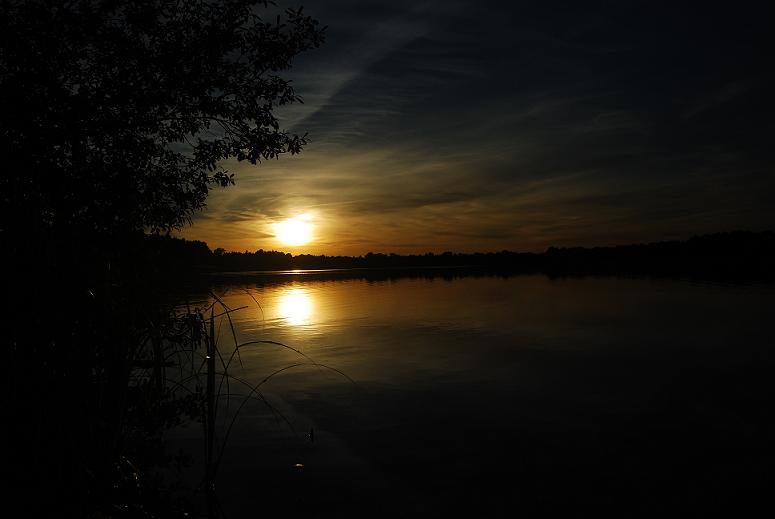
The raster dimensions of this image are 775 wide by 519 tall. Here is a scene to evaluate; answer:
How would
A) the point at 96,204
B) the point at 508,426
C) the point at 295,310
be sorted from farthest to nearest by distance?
the point at 295,310, the point at 508,426, the point at 96,204

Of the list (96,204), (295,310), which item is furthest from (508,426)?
(295,310)

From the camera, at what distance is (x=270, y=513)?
879 centimetres

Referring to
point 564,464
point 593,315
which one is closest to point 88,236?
point 564,464

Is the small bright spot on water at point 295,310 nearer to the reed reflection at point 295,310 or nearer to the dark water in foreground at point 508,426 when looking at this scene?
the reed reflection at point 295,310

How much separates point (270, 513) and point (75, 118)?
8.64 metres

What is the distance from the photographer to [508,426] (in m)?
13.3

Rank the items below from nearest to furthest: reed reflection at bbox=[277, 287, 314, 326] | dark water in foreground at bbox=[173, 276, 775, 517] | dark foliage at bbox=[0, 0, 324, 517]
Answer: dark foliage at bbox=[0, 0, 324, 517] < dark water in foreground at bbox=[173, 276, 775, 517] < reed reflection at bbox=[277, 287, 314, 326]

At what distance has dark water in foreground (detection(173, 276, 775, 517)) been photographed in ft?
30.7

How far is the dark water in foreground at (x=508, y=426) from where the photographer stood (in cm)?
937

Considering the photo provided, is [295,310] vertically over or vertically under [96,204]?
under

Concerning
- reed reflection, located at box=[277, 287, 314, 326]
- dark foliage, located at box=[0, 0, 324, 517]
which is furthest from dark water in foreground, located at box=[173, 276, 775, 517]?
reed reflection, located at box=[277, 287, 314, 326]

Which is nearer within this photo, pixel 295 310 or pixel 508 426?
pixel 508 426

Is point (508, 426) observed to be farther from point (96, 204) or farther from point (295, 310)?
point (295, 310)

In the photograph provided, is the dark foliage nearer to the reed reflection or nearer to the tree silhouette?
the tree silhouette
